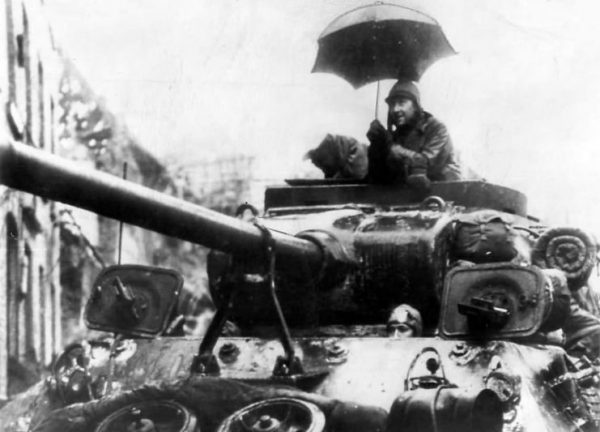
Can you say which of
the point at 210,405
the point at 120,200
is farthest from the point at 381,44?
the point at 120,200

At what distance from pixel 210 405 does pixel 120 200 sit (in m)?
1.35

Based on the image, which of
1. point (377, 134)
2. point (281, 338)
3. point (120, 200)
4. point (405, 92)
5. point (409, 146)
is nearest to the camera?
point (120, 200)

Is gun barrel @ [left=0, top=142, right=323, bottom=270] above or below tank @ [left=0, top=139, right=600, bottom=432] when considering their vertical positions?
above

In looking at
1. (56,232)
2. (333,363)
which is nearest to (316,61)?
(333,363)

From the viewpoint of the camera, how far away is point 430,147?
8.48m

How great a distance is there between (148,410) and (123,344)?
1.31m

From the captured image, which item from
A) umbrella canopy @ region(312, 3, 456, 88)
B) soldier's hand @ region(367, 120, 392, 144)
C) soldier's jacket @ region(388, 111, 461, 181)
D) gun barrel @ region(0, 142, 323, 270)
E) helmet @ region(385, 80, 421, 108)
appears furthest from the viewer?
umbrella canopy @ region(312, 3, 456, 88)

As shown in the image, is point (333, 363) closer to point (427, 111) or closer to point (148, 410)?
point (148, 410)

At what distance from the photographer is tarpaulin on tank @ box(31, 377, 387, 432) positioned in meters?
5.75

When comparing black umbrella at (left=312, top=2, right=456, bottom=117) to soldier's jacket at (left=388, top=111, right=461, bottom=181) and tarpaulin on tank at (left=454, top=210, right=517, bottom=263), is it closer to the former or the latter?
soldier's jacket at (left=388, top=111, right=461, bottom=181)

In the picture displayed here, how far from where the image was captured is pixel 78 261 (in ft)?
70.8

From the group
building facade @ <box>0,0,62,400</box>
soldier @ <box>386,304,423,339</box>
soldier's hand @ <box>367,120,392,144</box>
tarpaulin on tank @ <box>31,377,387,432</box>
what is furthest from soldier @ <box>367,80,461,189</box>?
building facade @ <box>0,0,62,400</box>

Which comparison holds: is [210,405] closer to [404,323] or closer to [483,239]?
[404,323]

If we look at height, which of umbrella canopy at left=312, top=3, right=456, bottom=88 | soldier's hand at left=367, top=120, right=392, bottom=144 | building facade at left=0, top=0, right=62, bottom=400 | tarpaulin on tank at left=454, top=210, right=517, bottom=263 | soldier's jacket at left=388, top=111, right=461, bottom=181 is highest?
umbrella canopy at left=312, top=3, right=456, bottom=88
